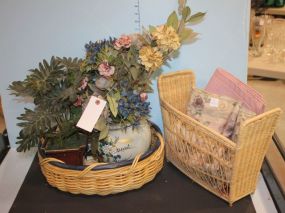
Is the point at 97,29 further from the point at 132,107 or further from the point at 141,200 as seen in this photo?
the point at 141,200

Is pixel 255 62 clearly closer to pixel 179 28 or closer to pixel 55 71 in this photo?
pixel 179 28

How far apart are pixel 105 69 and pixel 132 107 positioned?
0.13 m

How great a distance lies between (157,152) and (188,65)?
34 cm

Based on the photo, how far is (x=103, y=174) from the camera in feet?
3.10

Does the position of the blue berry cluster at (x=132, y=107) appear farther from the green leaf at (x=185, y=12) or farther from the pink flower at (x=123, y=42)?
the green leaf at (x=185, y=12)

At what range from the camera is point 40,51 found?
46.7 inches

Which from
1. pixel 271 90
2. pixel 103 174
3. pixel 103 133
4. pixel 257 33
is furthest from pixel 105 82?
pixel 271 90

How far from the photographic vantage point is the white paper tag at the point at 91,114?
0.94 meters

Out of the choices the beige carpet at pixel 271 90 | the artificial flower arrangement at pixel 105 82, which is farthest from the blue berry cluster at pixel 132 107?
the beige carpet at pixel 271 90

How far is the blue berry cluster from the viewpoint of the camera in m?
0.94

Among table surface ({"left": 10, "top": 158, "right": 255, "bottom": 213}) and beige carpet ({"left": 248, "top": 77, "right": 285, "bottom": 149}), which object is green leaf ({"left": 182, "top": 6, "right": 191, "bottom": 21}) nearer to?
table surface ({"left": 10, "top": 158, "right": 255, "bottom": 213})

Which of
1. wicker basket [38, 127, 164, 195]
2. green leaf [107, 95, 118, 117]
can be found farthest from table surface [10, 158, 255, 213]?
green leaf [107, 95, 118, 117]

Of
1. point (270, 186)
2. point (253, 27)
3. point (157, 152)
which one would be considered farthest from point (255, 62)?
point (157, 152)

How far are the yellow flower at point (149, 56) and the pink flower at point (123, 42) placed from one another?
4 centimetres
